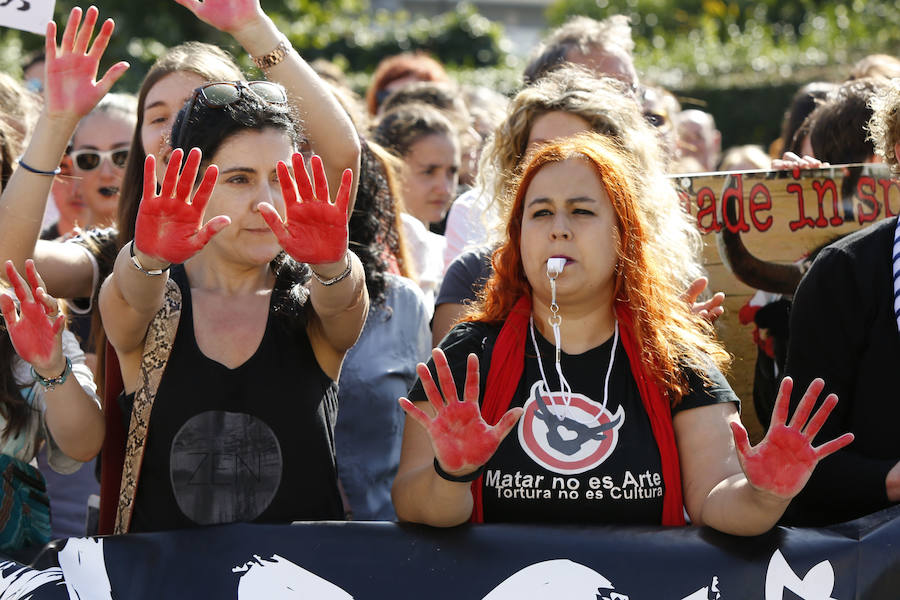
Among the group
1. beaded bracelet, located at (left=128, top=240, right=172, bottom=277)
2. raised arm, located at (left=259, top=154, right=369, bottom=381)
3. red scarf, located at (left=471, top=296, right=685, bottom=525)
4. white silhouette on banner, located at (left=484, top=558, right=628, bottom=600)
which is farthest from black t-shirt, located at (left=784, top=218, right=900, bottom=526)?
beaded bracelet, located at (left=128, top=240, right=172, bottom=277)

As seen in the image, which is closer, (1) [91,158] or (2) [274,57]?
(2) [274,57]

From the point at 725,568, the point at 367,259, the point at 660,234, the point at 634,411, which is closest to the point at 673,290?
the point at 660,234

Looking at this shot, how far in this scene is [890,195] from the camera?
345 cm

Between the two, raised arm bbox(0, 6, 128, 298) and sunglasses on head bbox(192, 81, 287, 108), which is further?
raised arm bbox(0, 6, 128, 298)

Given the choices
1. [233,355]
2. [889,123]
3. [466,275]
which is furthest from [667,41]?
[233,355]

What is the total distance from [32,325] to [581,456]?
1.21 m

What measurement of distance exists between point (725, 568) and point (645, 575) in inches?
6.6

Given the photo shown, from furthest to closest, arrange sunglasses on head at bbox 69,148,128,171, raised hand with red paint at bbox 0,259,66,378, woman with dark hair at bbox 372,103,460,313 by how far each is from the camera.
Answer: woman with dark hair at bbox 372,103,460,313, sunglasses on head at bbox 69,148,128,171, raised hand with red paint at bbox 0,259,66,378

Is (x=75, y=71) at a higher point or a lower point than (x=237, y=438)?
higher

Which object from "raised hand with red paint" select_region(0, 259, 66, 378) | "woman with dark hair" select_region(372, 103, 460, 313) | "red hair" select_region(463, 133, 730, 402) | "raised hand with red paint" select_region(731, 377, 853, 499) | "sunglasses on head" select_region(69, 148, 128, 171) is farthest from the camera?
"woman with dark hair" select_region(372, 103, 460, 313)

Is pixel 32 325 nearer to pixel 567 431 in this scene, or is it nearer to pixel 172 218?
pixel 172 218

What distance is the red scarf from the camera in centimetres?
235

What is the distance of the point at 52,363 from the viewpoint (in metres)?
2.37

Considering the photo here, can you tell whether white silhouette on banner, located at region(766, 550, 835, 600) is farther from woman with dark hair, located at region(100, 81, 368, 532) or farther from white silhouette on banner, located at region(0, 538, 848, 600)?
woman with dark hair, located at region(100, 81, 368, 532)
